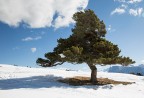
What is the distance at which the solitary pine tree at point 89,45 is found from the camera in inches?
1128

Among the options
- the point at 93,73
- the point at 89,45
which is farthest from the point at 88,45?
the point at 93,73

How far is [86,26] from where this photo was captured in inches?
1215

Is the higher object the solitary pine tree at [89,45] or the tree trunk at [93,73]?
the solitary pine tree at [89,45]

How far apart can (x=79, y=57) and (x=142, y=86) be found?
7889mm

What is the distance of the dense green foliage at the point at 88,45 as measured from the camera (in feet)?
93.8

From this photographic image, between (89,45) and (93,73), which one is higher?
(89,45)

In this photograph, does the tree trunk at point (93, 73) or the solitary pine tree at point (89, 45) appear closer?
the solitary pine tree at point (89, 45)

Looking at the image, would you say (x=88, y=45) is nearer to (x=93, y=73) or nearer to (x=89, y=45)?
(x=89, y=45)

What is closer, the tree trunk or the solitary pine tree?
the solitary pine tree

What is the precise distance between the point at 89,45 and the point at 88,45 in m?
0.12

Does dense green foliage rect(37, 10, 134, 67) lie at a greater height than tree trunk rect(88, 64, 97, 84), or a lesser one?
greater

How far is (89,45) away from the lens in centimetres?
3064

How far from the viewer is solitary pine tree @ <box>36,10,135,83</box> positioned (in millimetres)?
28641

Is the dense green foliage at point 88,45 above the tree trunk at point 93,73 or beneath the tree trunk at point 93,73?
above
